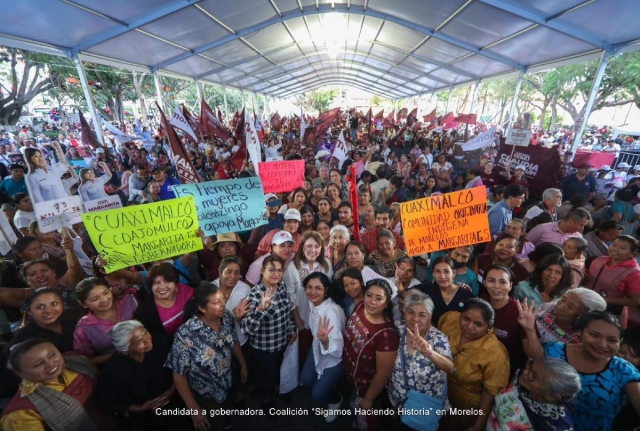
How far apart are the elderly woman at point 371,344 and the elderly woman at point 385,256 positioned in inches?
32.7

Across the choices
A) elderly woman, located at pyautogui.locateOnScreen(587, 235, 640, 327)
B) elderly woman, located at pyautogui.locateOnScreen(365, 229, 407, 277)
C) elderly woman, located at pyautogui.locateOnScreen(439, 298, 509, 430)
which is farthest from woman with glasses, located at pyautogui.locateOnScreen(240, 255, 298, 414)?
elderly woman, located at pyautogui.locateOnScreen(587, 235, 640, 327)

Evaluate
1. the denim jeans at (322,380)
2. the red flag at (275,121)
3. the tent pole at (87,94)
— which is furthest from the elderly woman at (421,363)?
the red flag at (275,121)

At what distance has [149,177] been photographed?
6.89 m

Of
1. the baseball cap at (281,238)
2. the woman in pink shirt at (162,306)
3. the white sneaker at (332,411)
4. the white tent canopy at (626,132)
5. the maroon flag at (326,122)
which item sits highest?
the white tent canopy at (626,132)

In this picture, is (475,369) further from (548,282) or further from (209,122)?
(209,122)

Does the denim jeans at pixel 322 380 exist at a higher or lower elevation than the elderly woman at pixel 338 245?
lower

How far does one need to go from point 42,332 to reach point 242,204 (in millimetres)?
2050

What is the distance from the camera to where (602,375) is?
180 centimetres

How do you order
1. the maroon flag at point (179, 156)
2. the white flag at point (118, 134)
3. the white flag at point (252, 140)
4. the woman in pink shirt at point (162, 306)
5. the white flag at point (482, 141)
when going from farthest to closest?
the white flag at point (118, 134)
the white flag at point (482, 141)
the white flag at point (252, 140)
the maroon flag at point (179, 156)
the woman in pink shirt at point (162, 306)

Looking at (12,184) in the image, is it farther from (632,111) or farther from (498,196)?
(632,111)

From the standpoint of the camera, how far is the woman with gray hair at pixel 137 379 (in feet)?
6.71

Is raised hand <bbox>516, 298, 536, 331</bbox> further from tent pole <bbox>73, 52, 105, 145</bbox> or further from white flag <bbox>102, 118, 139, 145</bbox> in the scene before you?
tent pole <bbox>73, 52, 105, 145</bbox>

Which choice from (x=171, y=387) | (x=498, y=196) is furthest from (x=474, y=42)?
(x=171, y=387)

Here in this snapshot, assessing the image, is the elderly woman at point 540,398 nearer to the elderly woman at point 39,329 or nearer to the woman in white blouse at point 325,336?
the woman in white blouse at point 325,336
